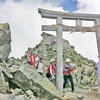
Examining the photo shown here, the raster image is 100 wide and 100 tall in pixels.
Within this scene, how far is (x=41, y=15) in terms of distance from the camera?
6.72m

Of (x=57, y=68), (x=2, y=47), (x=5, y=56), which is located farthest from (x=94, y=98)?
(x=2, y=47)

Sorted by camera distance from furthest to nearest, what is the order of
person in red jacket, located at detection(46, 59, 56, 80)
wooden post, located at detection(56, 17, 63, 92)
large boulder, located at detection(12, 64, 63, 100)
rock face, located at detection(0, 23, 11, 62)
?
rock face, located at detection(0, 23, 11, 62), person in red jacket, located at detection(46, 59, 56, 80), wooden post, located at detection(56, 17, 63, 92), large boulder, located at detection(12, 64, 63, 100)

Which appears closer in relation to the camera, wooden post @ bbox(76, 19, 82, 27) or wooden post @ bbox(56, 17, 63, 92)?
wooden post @ bbox(56, 17, 63, 92)

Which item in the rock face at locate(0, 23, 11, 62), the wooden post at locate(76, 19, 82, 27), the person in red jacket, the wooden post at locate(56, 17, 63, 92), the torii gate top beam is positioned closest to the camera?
the wooden post at locate(56, 17, 63, 92)

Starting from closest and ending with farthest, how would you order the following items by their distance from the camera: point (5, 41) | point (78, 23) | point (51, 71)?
point (51, 71)
point (78, 23)
point (5, 41)

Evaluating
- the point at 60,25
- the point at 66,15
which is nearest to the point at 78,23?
the point at 66,15

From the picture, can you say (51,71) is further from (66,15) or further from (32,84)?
(66,15)

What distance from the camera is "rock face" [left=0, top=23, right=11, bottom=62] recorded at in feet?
24.6

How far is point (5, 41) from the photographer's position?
7.96m

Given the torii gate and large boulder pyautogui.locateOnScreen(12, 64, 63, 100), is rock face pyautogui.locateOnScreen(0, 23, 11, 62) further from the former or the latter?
the torii gate

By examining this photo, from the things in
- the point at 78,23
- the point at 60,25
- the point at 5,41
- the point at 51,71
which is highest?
the point at 78,23

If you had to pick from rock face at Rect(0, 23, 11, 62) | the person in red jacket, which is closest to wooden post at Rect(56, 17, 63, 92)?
the person in red jacket

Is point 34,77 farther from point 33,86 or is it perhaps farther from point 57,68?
point 57,68

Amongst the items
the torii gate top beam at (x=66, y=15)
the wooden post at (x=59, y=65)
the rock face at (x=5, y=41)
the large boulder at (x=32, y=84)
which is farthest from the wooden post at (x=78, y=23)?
the rock face at (x=5, y=41)
